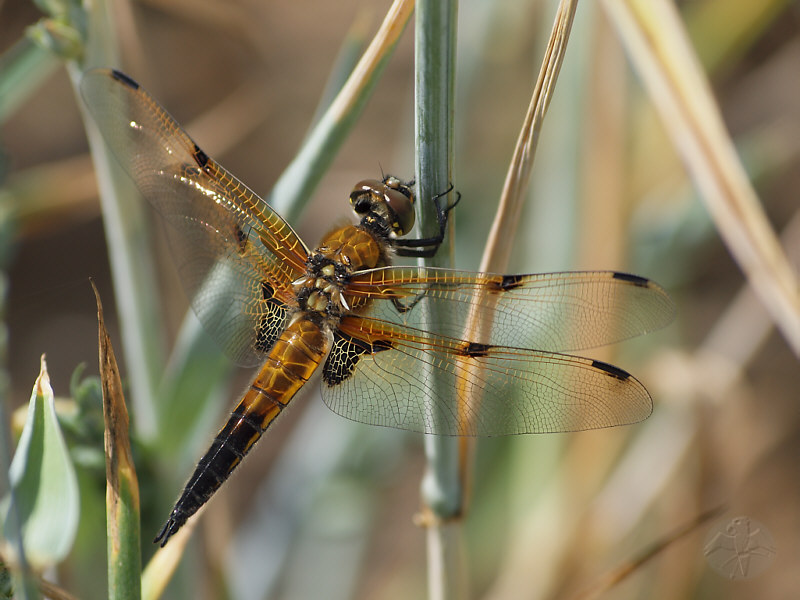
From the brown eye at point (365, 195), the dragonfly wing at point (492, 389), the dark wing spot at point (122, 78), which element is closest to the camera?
the dragonfly wing at point (492, 389)

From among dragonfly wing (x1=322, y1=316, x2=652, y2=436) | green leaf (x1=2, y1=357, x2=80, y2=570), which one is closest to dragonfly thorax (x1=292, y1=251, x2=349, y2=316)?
dragonfly wing (x1=322, y1=316, x2=652, y2=436)

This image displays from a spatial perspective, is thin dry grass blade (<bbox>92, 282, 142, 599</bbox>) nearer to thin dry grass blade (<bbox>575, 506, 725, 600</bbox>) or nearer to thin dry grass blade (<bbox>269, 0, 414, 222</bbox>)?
thin dry grass blade (<bbox>269, 0, 414, 222</bbox>)

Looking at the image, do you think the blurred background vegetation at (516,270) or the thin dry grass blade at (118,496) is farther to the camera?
the blurred background vegetation at (516,270)

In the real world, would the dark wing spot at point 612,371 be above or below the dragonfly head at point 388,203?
below

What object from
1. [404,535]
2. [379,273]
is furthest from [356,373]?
[404,535]

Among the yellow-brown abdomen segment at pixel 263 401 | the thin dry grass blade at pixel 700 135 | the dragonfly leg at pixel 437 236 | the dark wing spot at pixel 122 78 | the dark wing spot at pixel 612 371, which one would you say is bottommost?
the yellow-brown abdomen segment at pixel 263 401

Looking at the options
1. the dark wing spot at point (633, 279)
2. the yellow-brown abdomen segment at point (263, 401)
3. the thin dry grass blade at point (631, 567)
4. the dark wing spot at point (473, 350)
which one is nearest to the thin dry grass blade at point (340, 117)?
the yellow-brown abdomen segment at point (263, 401)

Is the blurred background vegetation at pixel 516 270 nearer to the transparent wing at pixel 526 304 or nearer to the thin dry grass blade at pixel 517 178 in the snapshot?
the transparent wing at pixel 526 304

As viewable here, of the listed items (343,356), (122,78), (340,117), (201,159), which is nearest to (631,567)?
(343,356)
